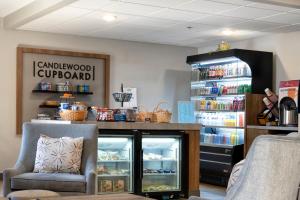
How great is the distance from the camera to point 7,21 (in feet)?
25.2

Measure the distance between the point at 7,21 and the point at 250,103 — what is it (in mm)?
4155

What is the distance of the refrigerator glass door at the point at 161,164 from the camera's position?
5969 mm

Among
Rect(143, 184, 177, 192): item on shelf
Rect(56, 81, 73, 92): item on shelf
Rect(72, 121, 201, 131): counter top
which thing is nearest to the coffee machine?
Rect(72, 121, 201, 131): counter top

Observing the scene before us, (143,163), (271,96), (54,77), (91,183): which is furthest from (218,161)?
(91,183)

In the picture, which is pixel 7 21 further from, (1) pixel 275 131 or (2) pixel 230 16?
(1) pixel 275 131

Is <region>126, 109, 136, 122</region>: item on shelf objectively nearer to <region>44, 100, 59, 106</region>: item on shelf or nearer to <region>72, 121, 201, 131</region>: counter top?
<region>72, 121, 201, 131</region>: counter top

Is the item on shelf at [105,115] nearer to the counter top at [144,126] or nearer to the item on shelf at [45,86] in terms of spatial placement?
the counter top at [144,126]

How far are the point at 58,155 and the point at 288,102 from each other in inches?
153

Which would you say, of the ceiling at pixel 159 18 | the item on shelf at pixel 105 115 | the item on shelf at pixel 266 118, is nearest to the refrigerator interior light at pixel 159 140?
the item on shelf at pixel 105 115

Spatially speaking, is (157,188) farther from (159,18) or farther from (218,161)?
(159,18)

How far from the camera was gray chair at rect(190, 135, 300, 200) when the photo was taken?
241 centimetres

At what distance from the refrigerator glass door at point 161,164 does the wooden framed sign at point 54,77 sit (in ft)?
9.37

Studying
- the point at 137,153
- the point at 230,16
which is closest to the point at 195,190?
the point at 137,153

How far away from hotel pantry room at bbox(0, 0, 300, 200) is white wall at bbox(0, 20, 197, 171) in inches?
0.8
